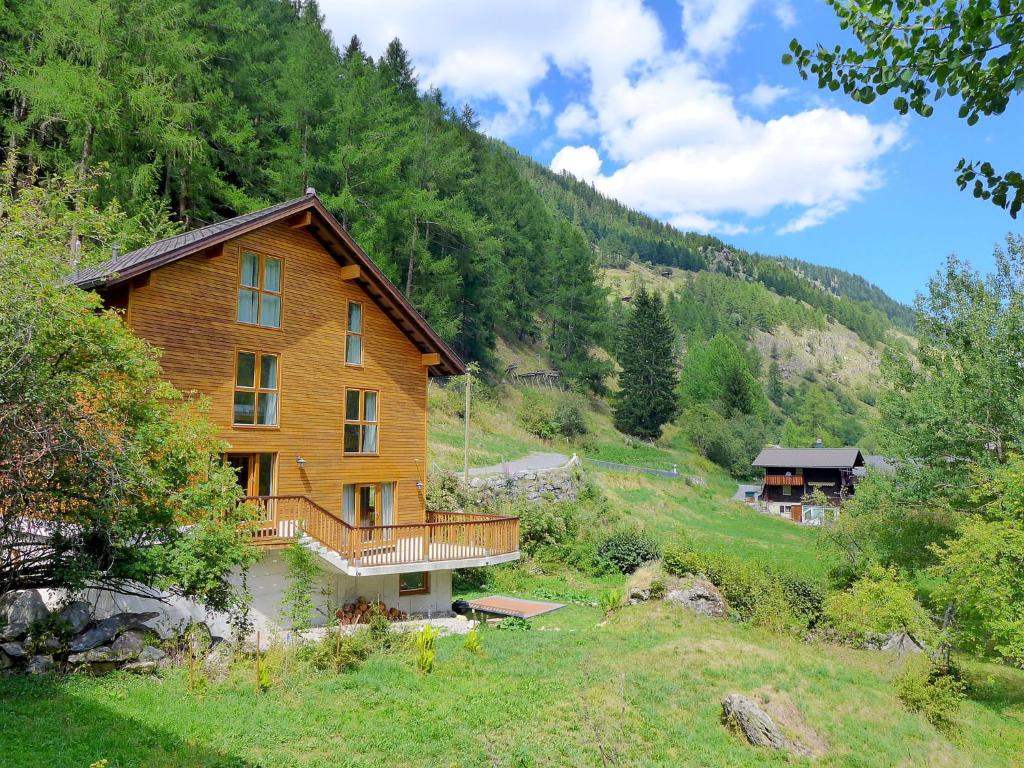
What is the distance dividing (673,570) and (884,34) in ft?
63.7

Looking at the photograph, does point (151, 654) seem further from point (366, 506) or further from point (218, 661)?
point (366, 506)

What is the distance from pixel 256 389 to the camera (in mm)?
16562

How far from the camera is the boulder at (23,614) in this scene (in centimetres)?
1087

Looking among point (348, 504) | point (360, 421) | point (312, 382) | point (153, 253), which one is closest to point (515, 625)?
point (348, 504)

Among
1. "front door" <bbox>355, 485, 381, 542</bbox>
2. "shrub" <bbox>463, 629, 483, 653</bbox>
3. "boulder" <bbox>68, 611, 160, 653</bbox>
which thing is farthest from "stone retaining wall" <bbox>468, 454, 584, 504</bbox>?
"boulder" <bbox>68, 611, 160, 653</bbox>

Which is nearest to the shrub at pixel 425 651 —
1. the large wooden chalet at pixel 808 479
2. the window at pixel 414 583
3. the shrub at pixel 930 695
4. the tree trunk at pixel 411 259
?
the window at pixel 414 583

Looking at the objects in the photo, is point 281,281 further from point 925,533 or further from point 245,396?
point 925,533

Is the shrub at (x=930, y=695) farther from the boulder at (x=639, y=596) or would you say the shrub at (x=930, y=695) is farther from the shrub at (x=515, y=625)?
the shrub at (x=515, y=625)

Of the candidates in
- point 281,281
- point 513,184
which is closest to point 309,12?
point 513,184

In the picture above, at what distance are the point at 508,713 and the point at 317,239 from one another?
43.7ft

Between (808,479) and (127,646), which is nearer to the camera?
(127,646)

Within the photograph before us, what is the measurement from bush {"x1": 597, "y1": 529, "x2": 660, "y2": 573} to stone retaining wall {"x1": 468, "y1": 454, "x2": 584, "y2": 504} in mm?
3441

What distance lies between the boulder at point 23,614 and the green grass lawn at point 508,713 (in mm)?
1198

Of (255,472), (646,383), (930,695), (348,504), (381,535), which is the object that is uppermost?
(646,383)
